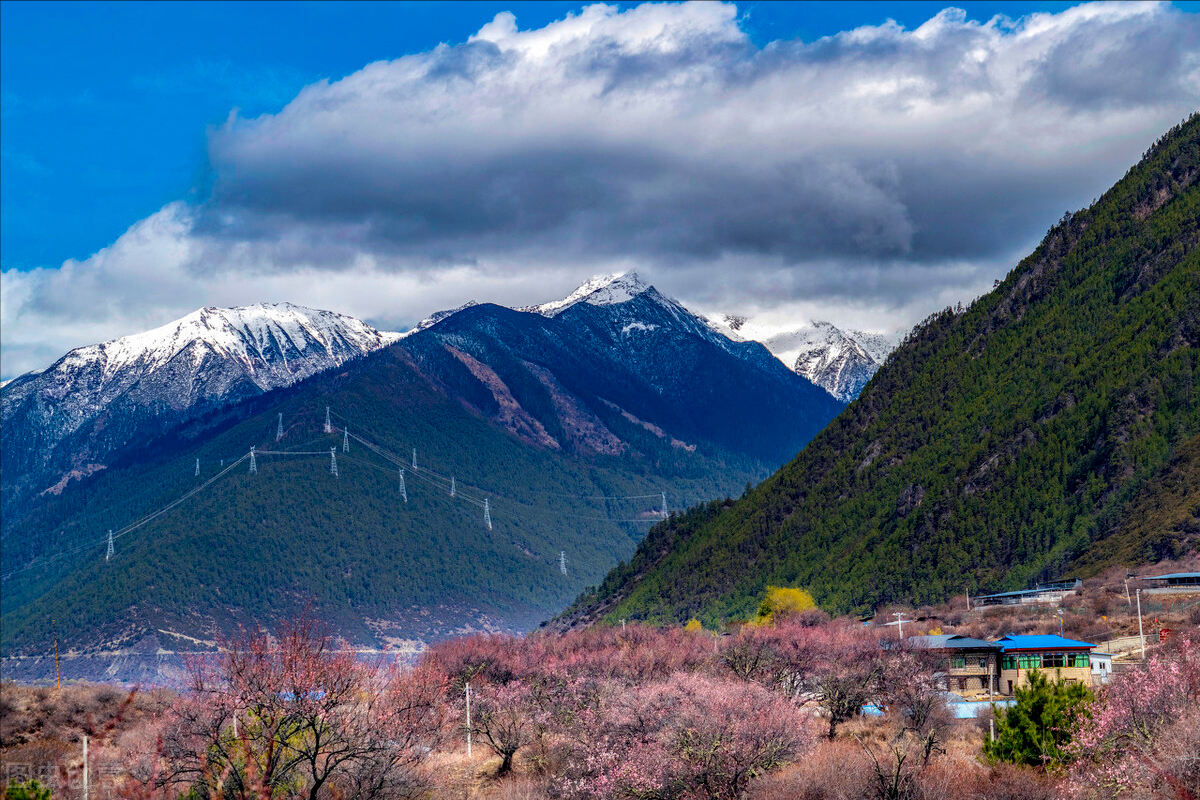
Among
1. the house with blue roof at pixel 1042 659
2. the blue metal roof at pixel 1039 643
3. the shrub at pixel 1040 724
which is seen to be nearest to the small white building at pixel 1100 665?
the house with blue roof at pixel 1042 659

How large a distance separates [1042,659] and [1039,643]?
2275 mm

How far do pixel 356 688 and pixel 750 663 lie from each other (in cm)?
8282

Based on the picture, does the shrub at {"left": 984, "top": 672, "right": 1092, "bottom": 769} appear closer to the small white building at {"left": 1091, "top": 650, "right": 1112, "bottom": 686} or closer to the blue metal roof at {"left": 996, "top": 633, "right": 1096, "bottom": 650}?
the small white building at {"left": 1091, "top": 650, "right": 1112, "bottom": 686}

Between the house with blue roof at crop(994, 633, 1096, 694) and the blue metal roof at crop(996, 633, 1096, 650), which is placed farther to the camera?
the blue metal roof at crop(996, 633, 1096, 650)

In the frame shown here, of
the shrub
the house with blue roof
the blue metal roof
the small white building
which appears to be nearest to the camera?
the shrub

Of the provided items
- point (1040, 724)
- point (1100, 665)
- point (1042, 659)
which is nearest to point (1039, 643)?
point (1042, 659)

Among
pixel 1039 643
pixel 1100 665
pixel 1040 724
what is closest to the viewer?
pixel 1040 724

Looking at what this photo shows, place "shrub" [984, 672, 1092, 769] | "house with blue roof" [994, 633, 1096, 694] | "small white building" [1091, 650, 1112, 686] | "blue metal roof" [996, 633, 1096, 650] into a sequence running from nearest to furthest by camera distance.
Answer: "shrub" [984, 672, 1092, 769] < "small white building" [1091, 650, 1112, 686] < "house with blue roof" [994, 633, 1096, 694] < "blue metal roof" [996, 633, 1096, 650]

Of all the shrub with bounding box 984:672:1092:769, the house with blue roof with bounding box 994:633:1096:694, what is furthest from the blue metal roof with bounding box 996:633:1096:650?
the shrub with bounding box 984:672:1092:769

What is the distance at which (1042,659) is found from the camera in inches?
5989

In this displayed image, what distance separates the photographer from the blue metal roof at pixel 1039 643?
150250 millimetres

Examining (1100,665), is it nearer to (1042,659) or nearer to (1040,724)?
(1042,659)

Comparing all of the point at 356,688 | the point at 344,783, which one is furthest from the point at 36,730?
the point at 356,688

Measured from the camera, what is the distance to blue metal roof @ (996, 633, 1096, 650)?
15025 cm
